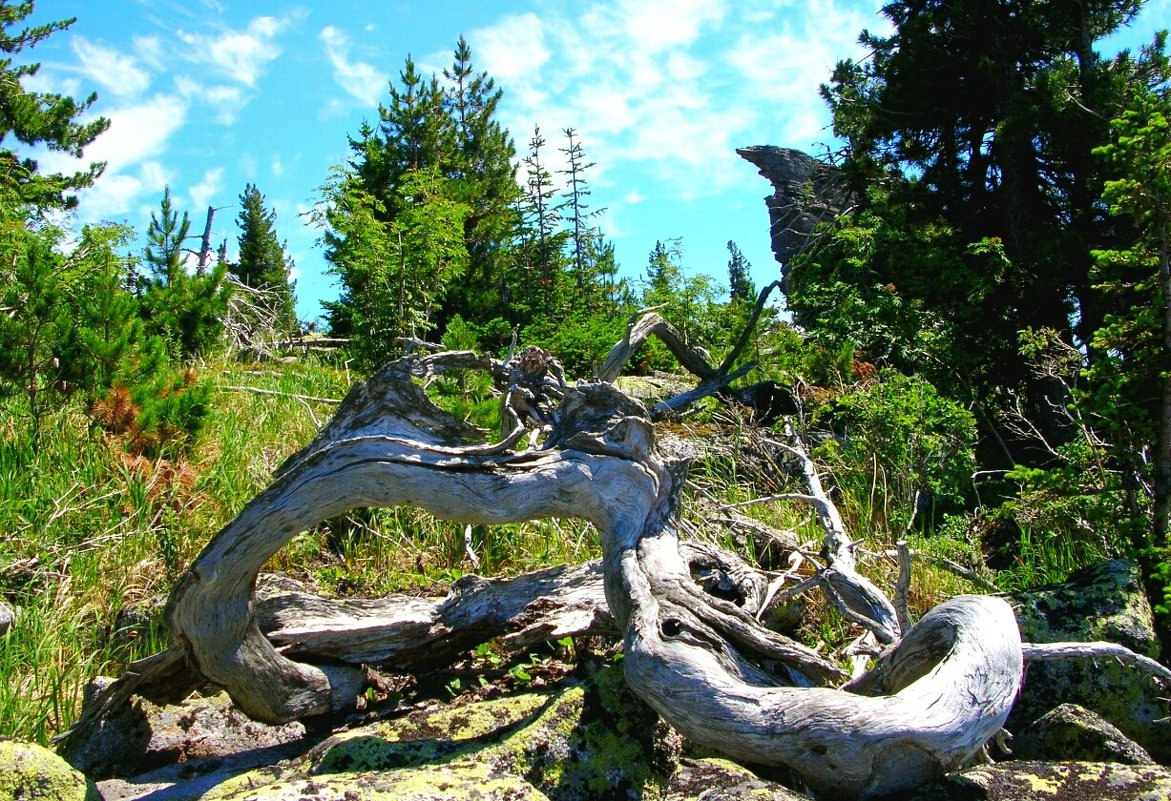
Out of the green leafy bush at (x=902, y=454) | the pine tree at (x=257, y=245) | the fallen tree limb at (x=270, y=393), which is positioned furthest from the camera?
the pine tree at (x=257, y=245)

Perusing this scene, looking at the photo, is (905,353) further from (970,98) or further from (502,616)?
(502,616)

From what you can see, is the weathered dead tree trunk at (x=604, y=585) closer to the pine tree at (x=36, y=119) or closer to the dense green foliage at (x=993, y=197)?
the dense green foliage at (x=993, y=197)

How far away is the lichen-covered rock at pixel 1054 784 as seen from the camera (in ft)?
8.96

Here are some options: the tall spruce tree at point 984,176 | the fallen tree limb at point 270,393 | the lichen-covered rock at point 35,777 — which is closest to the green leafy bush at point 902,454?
the tall spruce tree at point 984,176

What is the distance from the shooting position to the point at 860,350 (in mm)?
11172

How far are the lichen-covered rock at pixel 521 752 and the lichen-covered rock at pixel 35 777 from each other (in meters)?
0.43

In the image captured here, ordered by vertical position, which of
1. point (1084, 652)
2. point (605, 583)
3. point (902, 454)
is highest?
point (902, 454)

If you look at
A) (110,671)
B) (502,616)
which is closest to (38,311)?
(110,671)

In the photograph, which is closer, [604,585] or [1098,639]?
[604,585]

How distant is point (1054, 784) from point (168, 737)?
11.2 feet

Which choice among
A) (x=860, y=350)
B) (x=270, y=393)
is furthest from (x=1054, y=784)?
(x=860, y=350)

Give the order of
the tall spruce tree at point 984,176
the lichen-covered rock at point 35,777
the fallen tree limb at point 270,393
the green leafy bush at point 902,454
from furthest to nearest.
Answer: the tall spruce tree at point 984,176 < the fallen tree limb at point 270,393 < the green leafy bush at point 902,454 < the lichen-covered rock at point 35,777

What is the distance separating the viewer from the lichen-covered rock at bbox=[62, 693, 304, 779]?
3641mm

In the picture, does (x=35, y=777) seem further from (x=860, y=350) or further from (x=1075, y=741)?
(x=860, y=350)
